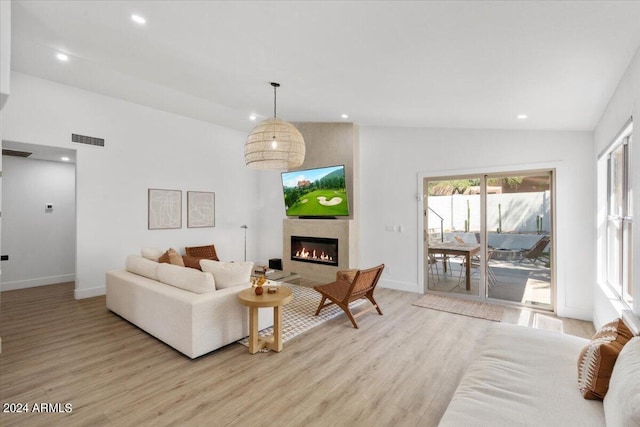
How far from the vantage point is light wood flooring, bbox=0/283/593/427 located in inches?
83.7

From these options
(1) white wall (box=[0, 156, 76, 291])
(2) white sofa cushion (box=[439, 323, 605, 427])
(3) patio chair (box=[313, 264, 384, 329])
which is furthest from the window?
(1) white wall (box=[0, 156, 76, 291])

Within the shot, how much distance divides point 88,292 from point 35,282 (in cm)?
179

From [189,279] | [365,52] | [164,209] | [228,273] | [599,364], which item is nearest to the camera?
[599,364]

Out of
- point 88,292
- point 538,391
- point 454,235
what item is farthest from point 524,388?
point 88,292

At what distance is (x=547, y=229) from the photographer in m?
4.33

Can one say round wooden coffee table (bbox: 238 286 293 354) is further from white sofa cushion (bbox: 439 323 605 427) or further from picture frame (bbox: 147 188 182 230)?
picture frame (bbox: 147 188 182 230)

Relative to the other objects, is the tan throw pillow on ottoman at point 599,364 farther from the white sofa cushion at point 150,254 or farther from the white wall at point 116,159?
the white wall at point 116,159

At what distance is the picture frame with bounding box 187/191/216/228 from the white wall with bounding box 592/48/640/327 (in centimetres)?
679

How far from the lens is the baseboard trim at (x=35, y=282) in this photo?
550 centimetres

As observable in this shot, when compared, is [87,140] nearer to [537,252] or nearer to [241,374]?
[241,374]

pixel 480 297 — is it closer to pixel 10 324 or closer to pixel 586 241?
pixel 586 241

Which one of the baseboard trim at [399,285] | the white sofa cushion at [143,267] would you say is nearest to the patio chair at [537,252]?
the baseboard trim at [399,285]

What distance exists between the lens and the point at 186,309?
9.47 ft

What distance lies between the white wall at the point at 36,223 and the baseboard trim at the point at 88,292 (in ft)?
5.33
